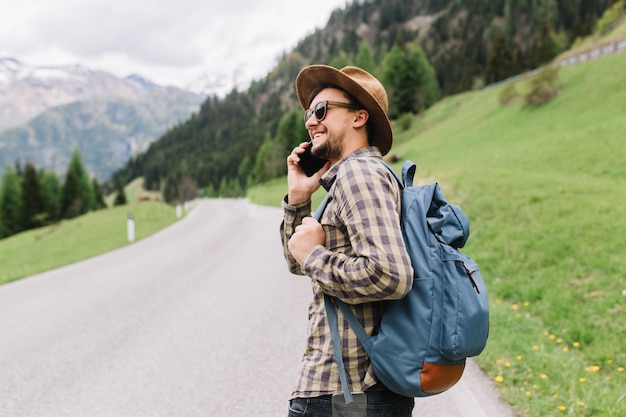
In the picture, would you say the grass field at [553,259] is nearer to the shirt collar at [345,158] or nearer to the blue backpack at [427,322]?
the blue backpack at [427,322]

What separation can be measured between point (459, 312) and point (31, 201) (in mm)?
66474

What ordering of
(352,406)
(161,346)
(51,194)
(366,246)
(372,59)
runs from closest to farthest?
1. (366,246)
2. (352,406)
3. (161,346)
4. (51,194)
5. (372,59)

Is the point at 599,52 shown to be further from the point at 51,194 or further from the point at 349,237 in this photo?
the point at 51,194

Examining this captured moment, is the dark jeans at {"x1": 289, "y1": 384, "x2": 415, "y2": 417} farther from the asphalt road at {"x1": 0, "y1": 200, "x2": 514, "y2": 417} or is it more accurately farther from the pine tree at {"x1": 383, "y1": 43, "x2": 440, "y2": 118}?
the pine tree at {"x1": 383, "y1": 43, "x2": 440, "y2": 118}

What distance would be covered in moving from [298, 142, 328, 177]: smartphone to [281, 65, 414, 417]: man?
0.03 metres

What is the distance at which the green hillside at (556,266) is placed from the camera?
4.20 m

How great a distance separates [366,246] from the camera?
5.24 feet

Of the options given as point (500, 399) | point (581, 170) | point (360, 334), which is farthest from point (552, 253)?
point (581, 170)

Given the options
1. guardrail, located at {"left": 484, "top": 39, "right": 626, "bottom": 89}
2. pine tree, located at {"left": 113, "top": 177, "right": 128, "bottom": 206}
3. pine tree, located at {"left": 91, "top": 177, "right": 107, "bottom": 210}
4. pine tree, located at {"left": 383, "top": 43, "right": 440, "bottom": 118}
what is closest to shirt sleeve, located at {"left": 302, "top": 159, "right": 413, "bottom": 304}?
guardrail, located at {"left": 484, "top": 39, "right": 626, "bottom": 89}

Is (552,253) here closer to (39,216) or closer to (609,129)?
(609,129)

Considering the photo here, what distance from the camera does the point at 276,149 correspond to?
64.1 meters

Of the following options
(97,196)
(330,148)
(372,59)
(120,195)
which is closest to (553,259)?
(330,148)

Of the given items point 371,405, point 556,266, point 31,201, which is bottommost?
point 31,201

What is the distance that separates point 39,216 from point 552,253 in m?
60.7
